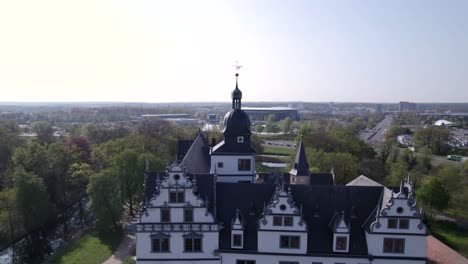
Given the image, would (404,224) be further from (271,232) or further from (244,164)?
(244,164)

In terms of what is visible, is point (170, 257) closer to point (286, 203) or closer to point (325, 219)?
point (286, 203)

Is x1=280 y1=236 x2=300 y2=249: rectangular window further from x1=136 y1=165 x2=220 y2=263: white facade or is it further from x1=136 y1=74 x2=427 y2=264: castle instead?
x1=136 y1=165 x2=220 y2=263: white facade

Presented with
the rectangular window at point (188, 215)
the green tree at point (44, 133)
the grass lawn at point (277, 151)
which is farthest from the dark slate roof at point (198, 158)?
the green tree at point (44, 133)

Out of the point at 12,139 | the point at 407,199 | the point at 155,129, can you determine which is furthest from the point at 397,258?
the point at 155,129

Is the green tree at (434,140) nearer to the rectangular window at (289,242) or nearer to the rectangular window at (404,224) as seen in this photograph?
the rectangular window at (404,224)

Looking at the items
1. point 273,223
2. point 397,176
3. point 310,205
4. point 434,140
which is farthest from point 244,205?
point 434,140

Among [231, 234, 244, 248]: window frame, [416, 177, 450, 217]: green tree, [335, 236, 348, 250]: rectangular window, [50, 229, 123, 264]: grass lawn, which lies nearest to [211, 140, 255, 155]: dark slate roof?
[231, 234, 244, 248]: window frame

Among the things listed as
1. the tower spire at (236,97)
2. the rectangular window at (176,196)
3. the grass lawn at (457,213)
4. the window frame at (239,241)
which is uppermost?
the tower spire at (236,97)
